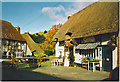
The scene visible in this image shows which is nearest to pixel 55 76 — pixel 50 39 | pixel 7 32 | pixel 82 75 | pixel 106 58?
pixel 82 75

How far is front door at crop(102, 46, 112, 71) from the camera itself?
36.3 ft

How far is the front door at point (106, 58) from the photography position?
436 inches

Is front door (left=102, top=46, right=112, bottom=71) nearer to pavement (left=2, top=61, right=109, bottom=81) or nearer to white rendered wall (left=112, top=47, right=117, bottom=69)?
white rendered wall (left=112, top=47, right=117, bottom=69)

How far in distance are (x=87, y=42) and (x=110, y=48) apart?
3.14 m

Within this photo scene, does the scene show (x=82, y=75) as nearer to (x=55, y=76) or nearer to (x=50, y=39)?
(x=55, y=76)

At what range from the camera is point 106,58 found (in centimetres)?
1146

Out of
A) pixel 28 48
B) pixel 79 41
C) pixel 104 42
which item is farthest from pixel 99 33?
pixel 28 48

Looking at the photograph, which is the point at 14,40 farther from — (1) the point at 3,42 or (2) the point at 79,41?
(2) the point at 79,41

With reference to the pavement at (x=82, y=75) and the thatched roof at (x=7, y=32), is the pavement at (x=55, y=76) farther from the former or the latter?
the thatched roof at (x=7, y=32)

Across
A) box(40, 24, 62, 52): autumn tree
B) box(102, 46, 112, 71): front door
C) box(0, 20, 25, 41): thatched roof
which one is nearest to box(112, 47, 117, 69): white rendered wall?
box(102, 46, 112, 71): front door

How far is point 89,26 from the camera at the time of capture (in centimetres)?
1363

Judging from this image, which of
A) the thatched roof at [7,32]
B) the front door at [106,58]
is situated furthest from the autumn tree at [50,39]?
the front door at [106,58]

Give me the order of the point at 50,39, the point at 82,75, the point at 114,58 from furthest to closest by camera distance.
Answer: the point at 50,39 → the point at 114,58 → the point at 82,75

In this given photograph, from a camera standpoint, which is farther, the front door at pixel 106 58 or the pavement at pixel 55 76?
the front door at pixel 106 58
